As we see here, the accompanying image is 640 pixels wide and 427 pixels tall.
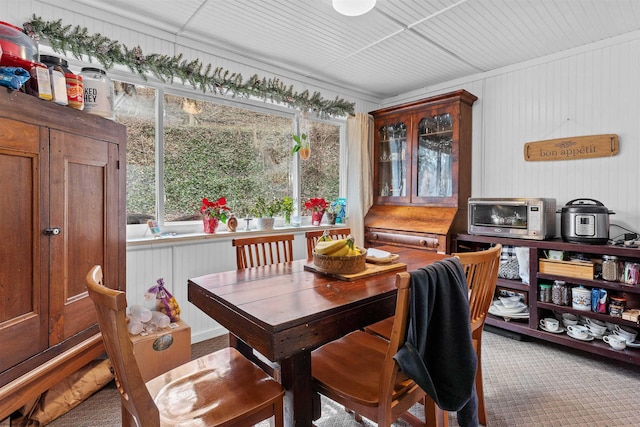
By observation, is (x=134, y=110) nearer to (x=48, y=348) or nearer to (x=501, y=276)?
(x=48, y=348)

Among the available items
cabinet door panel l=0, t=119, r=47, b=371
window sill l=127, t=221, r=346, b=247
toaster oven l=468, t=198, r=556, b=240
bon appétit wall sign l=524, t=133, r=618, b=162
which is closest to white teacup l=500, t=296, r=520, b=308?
toaster oven l=468, t=198, r=556, b=240

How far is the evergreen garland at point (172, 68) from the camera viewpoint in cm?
206

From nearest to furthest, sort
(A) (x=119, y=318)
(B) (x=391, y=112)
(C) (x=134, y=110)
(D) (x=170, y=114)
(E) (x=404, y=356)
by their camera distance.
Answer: (A) (x=119, y=318)
(E) (x=404, y=356)
(C) (x=134, y=110)
(D) (x=170, y=114)
(B) (x=391, y=112)

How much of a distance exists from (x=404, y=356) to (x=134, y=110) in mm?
2641

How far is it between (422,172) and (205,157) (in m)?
2.26

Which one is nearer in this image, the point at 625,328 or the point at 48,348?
the point at 48,348

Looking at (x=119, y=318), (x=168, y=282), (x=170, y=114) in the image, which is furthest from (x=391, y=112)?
(x=119, y=318)

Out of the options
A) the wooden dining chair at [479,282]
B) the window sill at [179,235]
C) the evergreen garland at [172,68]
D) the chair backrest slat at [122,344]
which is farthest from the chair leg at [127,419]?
the evergreen garland at [172,68]

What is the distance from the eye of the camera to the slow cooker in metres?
2.39

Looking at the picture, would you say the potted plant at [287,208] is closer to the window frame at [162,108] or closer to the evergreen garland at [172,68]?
the window frame at [162,108]

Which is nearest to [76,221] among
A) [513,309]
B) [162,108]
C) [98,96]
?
[98,96]

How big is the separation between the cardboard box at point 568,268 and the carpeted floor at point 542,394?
631 mm

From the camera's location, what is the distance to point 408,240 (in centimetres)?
339

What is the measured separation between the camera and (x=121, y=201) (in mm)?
1875
